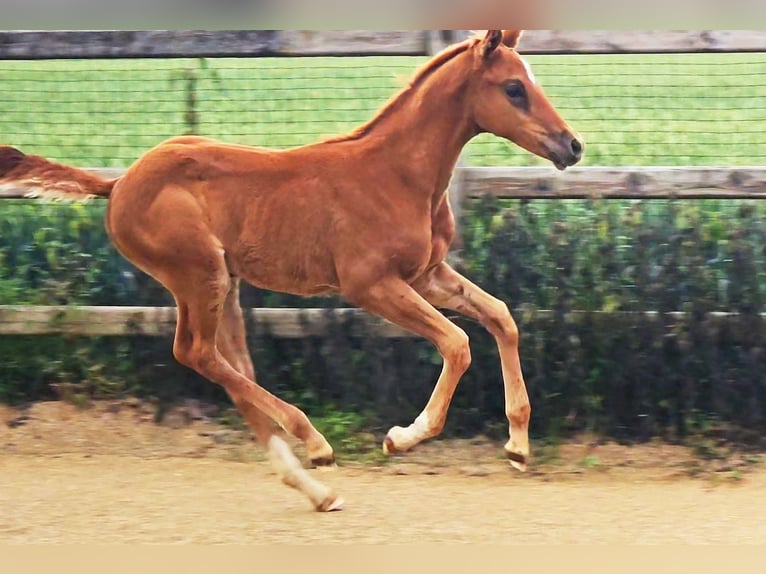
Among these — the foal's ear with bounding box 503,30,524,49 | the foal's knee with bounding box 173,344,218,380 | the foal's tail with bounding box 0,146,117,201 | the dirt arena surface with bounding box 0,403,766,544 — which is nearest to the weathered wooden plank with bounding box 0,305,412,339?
the dirt arena surface with bounding box 0,403,766,544

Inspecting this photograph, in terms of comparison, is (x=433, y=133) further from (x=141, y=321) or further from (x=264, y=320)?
(x=141, y=321)

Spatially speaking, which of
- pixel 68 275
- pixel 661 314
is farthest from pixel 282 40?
pixel 661 314

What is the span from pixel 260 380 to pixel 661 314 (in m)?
2.33

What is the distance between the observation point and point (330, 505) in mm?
5637

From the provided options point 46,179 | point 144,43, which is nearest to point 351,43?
point 144,43

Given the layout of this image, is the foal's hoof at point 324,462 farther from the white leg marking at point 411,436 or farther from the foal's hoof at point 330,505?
the white leg marking at point 411,436

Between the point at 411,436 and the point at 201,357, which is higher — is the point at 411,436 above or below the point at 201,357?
below

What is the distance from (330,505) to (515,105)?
2066mm

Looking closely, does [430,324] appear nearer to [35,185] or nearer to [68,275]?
[35,185]

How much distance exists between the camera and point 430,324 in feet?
18.1

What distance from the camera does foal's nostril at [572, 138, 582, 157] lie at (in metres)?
5.51

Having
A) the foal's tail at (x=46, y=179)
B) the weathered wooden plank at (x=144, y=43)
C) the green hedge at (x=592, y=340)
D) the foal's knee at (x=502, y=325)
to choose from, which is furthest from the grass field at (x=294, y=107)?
the foal's knee at (x=502, y=325)

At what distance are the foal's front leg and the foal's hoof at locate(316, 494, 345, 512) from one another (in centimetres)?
86

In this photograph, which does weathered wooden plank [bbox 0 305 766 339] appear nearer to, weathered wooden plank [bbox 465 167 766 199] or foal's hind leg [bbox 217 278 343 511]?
weathered wooden plank [bbox 465 167 766 199]
